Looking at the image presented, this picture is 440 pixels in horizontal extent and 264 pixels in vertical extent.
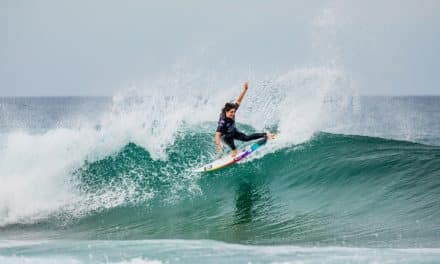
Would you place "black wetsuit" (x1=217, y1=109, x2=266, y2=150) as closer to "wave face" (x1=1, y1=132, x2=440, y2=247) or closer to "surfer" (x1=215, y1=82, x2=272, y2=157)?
"surfer" (x1=215, y1=82, x2=272, y2=157)

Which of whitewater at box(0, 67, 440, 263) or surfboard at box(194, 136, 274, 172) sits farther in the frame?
surfboard at box(194, 136, 274, 172)

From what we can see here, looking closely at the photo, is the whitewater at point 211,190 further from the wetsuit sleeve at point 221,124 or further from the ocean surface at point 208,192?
the wetsuit sleeve at point 221,124

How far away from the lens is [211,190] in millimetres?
12969

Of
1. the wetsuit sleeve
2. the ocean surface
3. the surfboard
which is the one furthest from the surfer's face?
the ocean surface

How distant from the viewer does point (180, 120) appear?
53.5 ft

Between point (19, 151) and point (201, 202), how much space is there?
5.44 m

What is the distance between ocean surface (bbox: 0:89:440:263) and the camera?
29.1 feet

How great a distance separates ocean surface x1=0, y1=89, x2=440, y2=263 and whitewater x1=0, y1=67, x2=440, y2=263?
3cm

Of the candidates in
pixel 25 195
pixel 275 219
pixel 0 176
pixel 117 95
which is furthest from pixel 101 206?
pixel 117 95

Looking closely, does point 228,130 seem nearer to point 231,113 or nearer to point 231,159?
point 231,113

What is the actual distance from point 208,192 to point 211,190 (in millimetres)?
129

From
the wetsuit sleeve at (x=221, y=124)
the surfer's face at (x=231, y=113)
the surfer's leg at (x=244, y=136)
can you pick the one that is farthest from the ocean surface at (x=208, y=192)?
the surfer's face at (x=231, y=113)

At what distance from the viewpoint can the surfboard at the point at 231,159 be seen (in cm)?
1364

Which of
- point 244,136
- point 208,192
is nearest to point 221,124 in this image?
point 244,136
